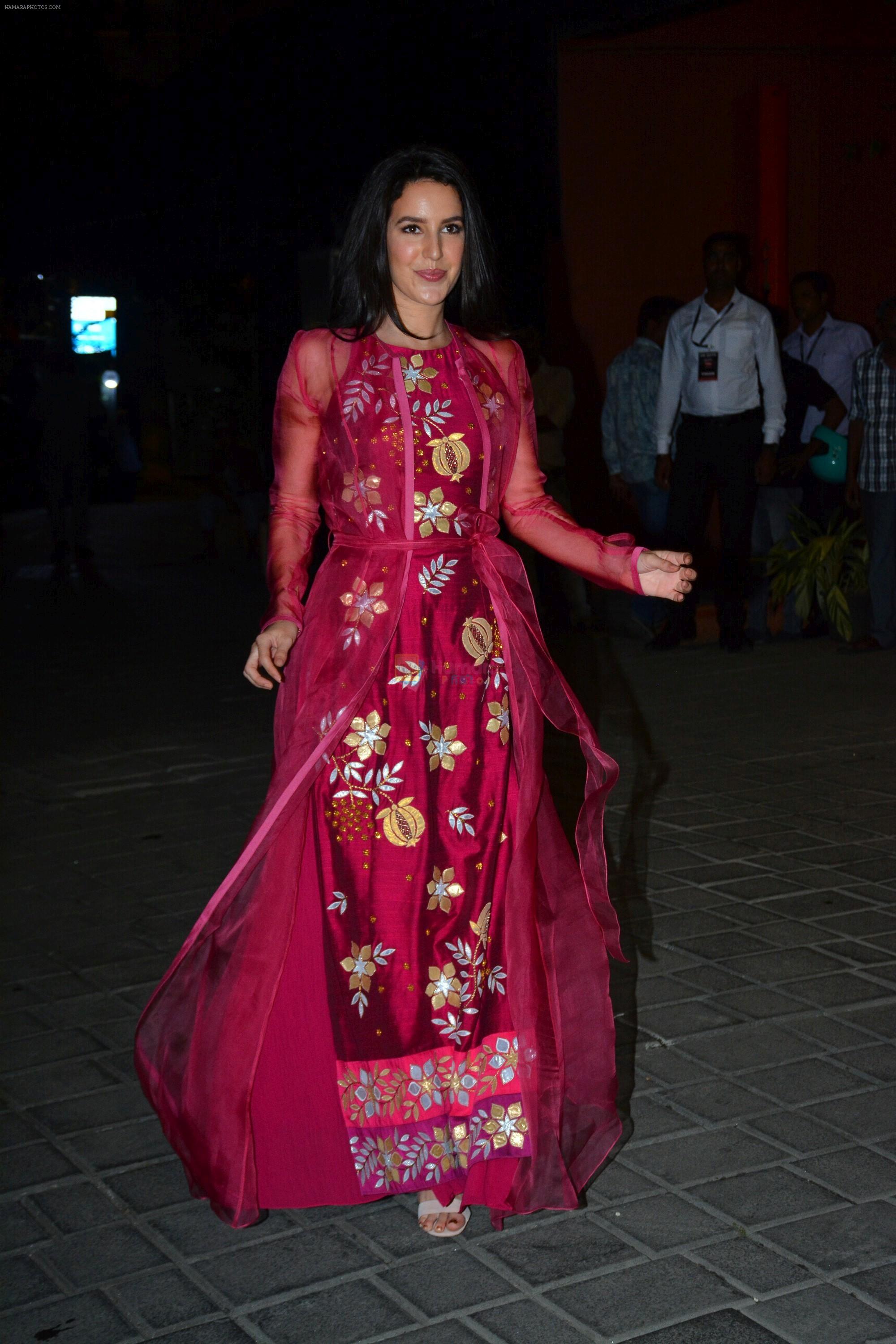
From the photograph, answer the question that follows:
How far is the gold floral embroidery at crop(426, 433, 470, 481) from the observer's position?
3.07 meters

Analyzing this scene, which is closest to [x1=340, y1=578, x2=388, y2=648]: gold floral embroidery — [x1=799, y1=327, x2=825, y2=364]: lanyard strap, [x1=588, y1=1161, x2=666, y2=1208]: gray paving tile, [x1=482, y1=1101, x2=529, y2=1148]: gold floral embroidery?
[x1=482, y1=1101, x2=529, y2=1148]: gold floral embroidery

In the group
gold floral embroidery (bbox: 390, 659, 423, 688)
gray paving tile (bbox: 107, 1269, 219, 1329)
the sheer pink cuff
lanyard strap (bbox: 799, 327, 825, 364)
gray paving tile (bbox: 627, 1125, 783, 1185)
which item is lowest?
gray paving tile (bbox: 107, 1269, 219, 1329)

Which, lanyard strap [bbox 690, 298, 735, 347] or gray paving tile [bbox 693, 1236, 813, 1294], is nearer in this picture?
gray paving tile [bbox 693, 1236, 813, 1294]

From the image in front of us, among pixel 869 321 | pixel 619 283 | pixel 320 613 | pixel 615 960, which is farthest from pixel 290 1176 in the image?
pixel 869 321

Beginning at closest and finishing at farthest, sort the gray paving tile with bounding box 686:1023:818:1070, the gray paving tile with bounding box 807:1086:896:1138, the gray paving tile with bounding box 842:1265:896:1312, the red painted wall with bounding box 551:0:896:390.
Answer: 1. the gray paving tile with bounding box 842:1265:896:1312
2. the gray paving tile with bounding box 807:1086:896:1138
3. the gray paving tile with bounding box 686:1023:818:1070
4. the red painted wall with bounding box 551:0:896:390

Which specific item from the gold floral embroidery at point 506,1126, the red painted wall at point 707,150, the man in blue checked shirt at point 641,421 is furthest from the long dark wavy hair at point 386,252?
the red painted wall at point 707,150

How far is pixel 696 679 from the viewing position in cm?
872

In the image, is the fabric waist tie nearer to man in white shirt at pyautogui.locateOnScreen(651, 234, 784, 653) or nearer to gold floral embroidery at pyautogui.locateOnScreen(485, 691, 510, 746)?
gold floral embroidery at pyautogui.locateOnScreen(485, 691, 510, 746)

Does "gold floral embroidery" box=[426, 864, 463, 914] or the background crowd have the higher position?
the background crowd

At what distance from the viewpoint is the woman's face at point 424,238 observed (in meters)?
3.08

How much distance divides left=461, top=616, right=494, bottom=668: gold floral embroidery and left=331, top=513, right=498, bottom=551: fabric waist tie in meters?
0.15

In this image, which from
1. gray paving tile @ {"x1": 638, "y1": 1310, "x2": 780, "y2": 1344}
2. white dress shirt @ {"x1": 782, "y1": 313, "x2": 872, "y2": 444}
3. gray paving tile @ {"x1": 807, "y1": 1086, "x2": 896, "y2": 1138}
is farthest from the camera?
white dress shirt @ {"x1": 782, "y1": 313, "x2": 872, "y2": 444}

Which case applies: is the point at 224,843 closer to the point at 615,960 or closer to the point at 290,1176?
the point at 615,960

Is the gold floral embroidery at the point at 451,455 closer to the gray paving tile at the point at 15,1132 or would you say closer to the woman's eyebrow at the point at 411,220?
the woman's eyebrow at the point at 411,220
